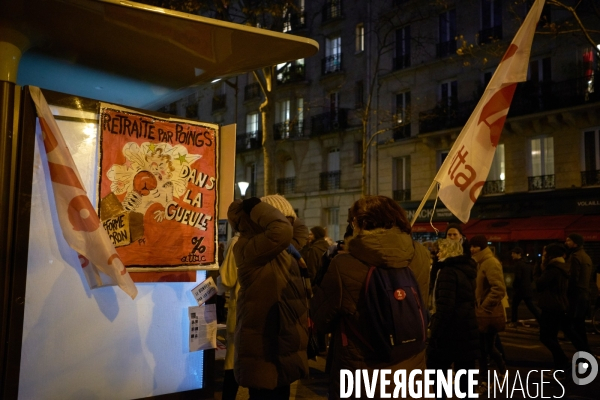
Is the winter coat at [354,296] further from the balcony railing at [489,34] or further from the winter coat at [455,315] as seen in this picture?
the balcony railing at [489,34]

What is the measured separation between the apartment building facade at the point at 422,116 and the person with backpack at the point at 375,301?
14.4 metres

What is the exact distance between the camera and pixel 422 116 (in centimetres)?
2641

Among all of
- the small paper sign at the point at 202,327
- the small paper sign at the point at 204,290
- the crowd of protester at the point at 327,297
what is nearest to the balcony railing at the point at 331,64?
the crowd of protester at the point at 327,297

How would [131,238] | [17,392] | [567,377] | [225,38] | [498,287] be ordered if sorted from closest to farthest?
[17,392]
[225,38]
[131,238]
[498,287]
[567,377]

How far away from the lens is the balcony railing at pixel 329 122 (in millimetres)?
30469

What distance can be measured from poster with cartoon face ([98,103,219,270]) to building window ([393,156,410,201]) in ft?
80.3

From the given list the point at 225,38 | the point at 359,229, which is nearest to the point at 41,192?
the point at 225,38

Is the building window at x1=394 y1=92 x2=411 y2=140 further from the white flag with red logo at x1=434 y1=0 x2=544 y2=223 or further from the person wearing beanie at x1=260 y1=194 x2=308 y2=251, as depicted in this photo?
the person wearing beanie at x1=260 y1=194 x2=308 y2=251

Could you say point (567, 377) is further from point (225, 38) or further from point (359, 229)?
point (225, 38)

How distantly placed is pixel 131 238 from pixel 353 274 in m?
1.64

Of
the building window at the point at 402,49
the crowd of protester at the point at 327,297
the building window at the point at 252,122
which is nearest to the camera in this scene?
the crowd of protester at the point at 327,297

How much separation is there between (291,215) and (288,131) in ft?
93.9

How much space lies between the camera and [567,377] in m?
7.38

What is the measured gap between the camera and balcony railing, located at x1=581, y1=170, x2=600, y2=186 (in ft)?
71.9
